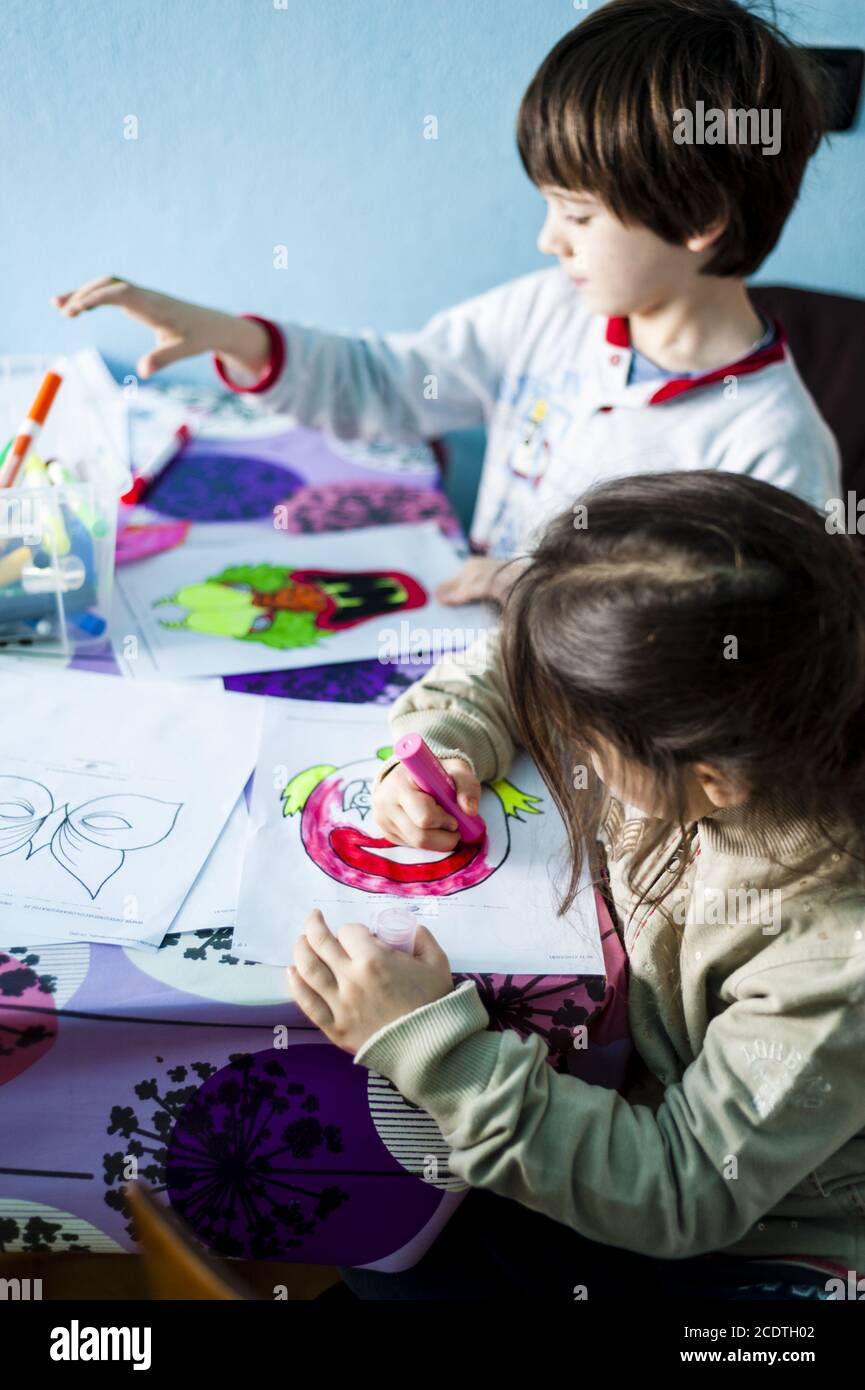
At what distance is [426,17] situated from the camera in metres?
1.19

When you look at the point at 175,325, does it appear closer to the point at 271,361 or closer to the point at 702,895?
the point at 271,361

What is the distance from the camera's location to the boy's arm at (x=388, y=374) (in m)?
1.17

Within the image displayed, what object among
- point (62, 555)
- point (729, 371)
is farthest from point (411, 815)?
point (729, 371)

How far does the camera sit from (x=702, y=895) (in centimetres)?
69

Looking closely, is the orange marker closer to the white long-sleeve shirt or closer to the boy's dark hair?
the white long-sleeve shirt

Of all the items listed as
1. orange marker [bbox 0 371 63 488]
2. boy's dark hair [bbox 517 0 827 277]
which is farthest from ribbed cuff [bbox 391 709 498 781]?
boy's dark hair [bbox 517 0 827 277]

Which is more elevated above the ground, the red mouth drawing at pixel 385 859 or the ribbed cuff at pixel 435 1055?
the red mouth drawing at pixel 385 859

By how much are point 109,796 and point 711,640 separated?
1.32 feet

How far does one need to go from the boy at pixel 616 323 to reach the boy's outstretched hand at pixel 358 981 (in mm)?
421

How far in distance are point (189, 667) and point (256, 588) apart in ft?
0.46

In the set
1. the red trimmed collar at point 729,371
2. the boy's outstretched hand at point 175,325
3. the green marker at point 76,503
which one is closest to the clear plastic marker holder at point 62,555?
the green marker at point 76,503

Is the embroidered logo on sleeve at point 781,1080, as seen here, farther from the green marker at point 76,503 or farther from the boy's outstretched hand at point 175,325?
the boy's outstretched hand at point 175,325

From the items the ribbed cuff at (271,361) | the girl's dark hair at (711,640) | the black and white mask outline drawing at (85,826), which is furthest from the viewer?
the ribbed cuff at (271,361)
